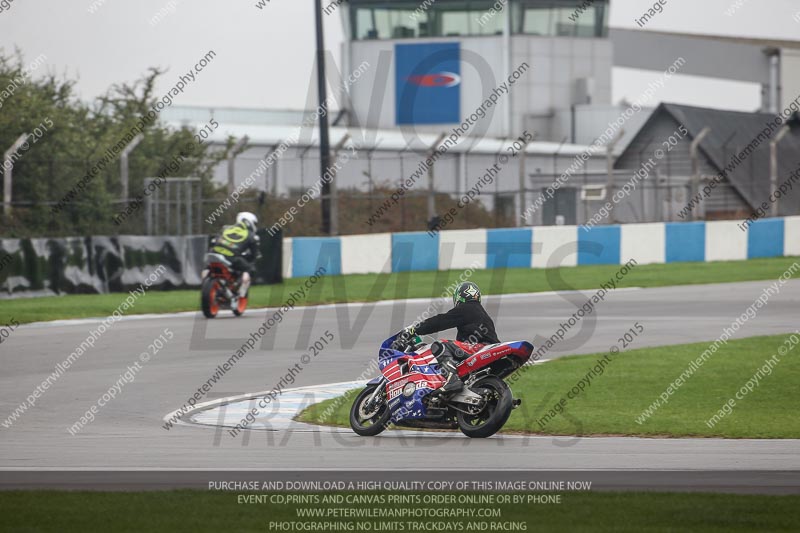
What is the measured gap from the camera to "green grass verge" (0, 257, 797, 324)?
2256cm

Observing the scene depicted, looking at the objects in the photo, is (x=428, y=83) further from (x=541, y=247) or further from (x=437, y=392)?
(x=437, y=392)

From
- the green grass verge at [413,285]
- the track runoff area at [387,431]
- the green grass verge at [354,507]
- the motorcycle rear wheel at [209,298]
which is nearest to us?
the green grass verge at [354,507]

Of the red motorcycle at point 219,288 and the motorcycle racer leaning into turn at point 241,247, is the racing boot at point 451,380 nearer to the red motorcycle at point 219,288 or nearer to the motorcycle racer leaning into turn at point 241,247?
the red motorcycle at point 219,288

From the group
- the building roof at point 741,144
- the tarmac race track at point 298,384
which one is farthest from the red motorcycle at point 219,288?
the building roof at point 741,144

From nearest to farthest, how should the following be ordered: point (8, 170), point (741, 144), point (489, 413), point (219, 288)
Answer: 1. point (489, 413)
2. point (219, 288)
3. point (8, 170)
4. point (741, 144)

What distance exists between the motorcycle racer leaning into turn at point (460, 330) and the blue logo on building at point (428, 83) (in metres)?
45.9

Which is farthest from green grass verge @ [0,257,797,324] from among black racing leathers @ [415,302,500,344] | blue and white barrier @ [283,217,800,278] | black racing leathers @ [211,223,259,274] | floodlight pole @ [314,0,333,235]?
black racing leathers @ [415,302,500,344]

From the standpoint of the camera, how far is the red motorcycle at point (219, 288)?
68.9 feet

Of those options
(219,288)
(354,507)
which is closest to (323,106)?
(219,288)

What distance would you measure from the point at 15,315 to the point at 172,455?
11786mm

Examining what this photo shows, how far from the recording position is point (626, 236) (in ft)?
108

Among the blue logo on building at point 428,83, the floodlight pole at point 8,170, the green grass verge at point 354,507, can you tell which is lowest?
the green grass verge at point 354,507

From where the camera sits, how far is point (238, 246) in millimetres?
21469

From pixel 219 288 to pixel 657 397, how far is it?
9523 mm
